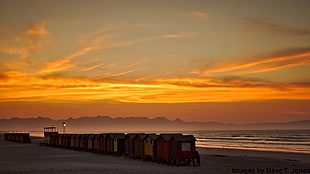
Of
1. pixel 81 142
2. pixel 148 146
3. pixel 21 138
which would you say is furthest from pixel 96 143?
pixel 21 138

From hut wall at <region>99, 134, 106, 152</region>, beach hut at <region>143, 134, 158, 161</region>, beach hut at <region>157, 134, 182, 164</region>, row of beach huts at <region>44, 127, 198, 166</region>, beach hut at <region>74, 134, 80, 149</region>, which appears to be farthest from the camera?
beach hut at <region>74, 134, 80, 149</region>

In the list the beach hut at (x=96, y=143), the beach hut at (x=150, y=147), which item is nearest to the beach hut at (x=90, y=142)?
the beach hut at (x=96, y=143)

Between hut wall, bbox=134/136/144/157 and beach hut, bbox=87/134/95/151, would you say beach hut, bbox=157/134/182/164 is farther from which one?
beach hut, bbox=87/134/95/151

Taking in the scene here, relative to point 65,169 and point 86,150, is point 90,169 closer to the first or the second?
point 65,169

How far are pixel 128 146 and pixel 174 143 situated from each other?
40.3ft

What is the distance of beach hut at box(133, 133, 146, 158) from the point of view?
4394 centimetres

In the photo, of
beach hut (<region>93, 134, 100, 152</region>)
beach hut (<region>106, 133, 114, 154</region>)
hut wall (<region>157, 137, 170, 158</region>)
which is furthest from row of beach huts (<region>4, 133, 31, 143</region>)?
hut wall (<region>157, 137, 170, 158</region>)

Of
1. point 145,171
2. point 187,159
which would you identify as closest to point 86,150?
point 187,159

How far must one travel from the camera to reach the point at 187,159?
39.1m

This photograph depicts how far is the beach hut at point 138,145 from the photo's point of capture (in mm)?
43938

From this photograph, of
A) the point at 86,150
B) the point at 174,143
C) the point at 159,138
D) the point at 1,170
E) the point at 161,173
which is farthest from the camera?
the point at 86,150

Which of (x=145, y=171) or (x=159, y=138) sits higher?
(x=159, y=138)

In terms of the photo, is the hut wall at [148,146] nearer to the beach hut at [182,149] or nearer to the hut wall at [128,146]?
the beach hut at [182,149]

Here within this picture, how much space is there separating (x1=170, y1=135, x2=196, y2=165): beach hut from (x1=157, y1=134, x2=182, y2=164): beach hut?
0.62m
